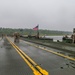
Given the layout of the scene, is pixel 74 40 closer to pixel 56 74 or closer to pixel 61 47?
pixel 61 47

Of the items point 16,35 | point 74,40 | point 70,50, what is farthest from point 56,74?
point 16,35

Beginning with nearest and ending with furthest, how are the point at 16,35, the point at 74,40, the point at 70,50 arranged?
the point at 70,50 < the point at 74,40 < the point at 16,35

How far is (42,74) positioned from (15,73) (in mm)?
1168

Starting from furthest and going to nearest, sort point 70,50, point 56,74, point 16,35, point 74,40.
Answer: point 16,35 < point 74,40 < point 70,50 < point 56,74

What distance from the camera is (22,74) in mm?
7309

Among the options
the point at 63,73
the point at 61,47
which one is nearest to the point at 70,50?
the point at 61,47

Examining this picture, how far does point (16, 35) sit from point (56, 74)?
31.4 metres

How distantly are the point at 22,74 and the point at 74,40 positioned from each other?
60.8 feet

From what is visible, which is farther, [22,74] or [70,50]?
[70,50]

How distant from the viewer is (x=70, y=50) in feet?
52.9

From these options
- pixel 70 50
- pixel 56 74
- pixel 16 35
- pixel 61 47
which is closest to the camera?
pixel 56 74

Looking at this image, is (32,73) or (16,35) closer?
(32,73)

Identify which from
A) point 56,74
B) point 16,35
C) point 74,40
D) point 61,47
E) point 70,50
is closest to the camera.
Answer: point 56,74

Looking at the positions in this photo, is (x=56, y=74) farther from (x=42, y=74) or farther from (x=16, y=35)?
(x=16, y=35)
